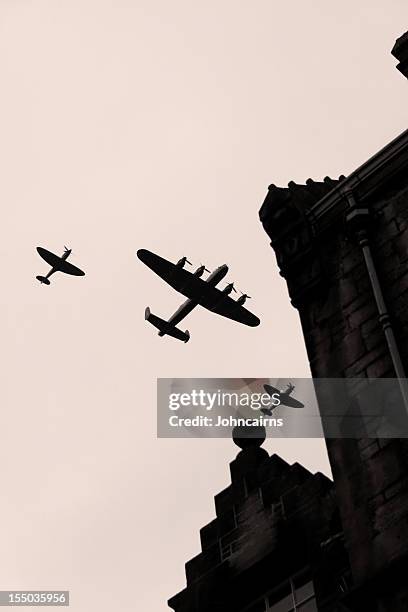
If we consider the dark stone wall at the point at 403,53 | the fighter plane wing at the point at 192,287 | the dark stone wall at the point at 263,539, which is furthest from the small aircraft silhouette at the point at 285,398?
the fighter plane wing at the point at 192,287

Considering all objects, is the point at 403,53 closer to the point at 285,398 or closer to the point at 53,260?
the point at 285,398

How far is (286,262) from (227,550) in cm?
566

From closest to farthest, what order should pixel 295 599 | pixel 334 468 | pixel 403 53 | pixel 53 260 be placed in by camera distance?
pixel 334 468, pixel 295 599, pixel 403 53, pixel 53 260

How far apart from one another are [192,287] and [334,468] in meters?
41.5

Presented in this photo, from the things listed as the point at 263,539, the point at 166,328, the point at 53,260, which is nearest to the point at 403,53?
the point at 263,539

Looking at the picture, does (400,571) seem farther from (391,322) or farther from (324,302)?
(324,302)

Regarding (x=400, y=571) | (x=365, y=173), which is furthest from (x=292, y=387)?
(x=400, y=571)

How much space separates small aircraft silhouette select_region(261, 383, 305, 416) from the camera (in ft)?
61.1

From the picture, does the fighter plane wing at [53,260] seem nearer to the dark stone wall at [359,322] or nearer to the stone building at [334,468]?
the stone building at [334,468]

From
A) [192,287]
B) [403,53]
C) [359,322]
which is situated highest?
[192,287]

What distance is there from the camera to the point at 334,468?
1558 centimetres

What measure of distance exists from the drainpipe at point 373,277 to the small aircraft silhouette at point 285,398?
105 inches

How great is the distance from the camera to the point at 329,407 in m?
16.4

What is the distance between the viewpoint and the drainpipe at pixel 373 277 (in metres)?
15.4
